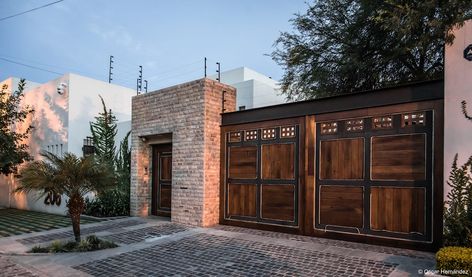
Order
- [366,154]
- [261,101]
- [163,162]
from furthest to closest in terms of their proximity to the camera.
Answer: [261,101] → [163,162] → [366,154]

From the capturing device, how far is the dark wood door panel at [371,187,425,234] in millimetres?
5590

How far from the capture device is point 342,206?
6461mm

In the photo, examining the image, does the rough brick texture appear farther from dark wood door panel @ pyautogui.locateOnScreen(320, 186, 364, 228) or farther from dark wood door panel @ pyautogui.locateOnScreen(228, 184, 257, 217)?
dark wood door panel @ pyautogui.locateOnScreen(320, 186, 364, 228)

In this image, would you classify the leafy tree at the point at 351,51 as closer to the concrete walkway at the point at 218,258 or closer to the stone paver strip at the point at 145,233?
the concrete walkway at the point at 218,258

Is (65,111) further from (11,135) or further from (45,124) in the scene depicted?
(11,135)

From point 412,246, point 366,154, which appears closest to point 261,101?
point 366,154

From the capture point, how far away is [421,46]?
7.65m

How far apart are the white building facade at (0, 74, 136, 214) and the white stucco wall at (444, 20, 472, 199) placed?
1048cm

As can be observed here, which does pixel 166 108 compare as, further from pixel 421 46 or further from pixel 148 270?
pixel 421 46

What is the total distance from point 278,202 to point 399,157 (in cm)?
277

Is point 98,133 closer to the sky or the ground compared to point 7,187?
closer to the sky

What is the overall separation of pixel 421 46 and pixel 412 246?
4.67 meters

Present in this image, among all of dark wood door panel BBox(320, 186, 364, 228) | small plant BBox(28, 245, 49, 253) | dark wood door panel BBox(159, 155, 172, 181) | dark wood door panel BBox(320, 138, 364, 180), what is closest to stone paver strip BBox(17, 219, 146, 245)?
small plant BBox(28, 245, 49, 253)

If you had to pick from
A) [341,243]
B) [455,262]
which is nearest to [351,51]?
[341,243]
